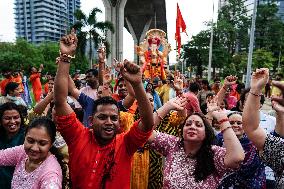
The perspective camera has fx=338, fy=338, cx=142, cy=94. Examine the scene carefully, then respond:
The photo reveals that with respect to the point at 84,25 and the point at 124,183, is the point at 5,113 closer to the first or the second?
the point at 124,183

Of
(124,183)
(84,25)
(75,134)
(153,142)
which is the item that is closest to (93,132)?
(75,134)

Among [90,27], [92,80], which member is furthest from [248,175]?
[90,27]

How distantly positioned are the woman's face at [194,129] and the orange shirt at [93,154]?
1.44ft

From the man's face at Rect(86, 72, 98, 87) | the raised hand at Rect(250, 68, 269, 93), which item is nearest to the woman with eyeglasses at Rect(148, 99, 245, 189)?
the raised hand at Rect(250, 68, 269, 93)

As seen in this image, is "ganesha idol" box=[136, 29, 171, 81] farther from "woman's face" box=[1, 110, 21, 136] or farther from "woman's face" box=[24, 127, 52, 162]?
"woman's face" box=[24, 127, 52, 162]

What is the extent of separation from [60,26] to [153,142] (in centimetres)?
7576

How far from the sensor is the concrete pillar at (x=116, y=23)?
2609cm

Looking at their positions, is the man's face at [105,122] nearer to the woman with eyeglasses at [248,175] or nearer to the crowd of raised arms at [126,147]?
the crowd of raised arms at [126,147]

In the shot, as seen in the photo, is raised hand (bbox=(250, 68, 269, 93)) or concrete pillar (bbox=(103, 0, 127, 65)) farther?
concrete pillar (bbox=(103, 0, 127, 65))

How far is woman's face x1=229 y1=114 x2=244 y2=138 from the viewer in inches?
113

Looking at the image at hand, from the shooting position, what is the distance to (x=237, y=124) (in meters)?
2.90

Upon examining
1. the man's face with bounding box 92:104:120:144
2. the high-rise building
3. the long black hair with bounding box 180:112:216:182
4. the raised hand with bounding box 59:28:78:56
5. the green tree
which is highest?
the high-rise building

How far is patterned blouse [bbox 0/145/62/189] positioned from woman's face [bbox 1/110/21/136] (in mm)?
535

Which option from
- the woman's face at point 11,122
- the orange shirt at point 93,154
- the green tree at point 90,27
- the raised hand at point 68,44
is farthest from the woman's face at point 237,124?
the green tree at point 90,27
